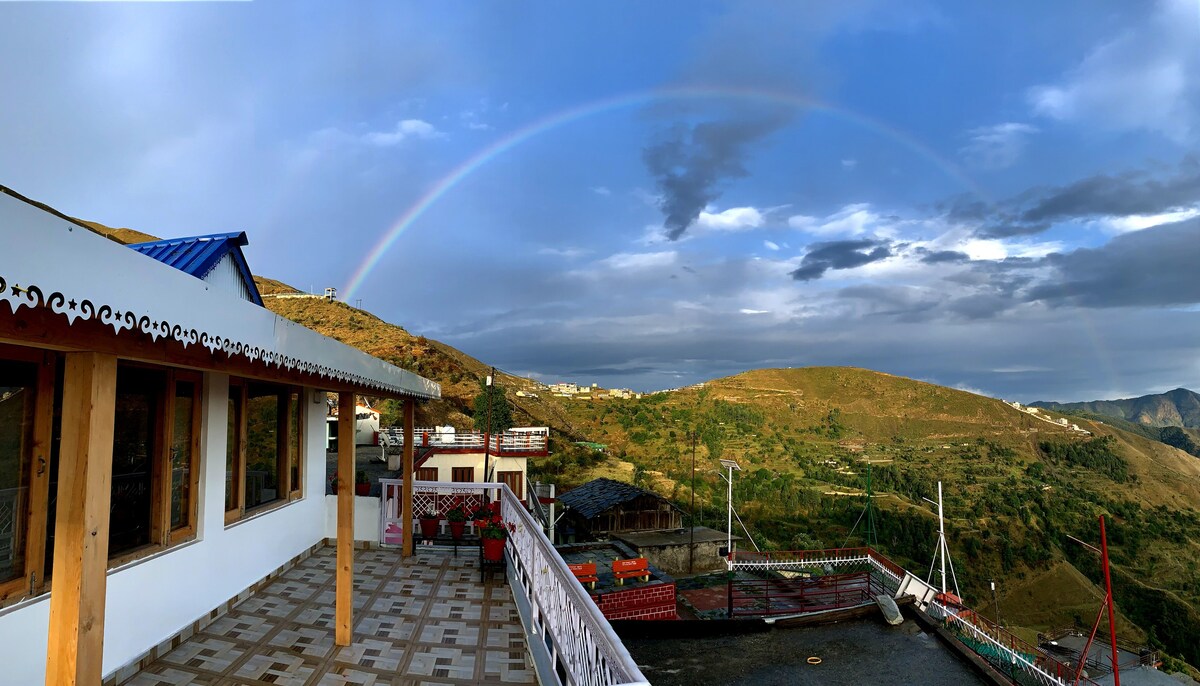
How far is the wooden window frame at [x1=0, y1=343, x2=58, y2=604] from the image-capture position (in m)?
3.77

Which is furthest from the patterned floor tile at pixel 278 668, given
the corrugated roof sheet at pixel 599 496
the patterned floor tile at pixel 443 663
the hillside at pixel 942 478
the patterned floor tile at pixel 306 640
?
the hillside at pixel 942 478

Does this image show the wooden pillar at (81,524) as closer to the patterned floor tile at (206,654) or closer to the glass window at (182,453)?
the patterned floor tile at (206,654)

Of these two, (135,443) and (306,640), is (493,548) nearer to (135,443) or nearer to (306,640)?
(306,640)

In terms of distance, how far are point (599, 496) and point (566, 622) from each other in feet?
86.8

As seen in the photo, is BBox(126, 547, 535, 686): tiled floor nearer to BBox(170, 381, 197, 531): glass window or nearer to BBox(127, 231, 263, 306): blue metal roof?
BBox(170, 381, 197, 531): glass window

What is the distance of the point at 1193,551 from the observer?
2422 inches

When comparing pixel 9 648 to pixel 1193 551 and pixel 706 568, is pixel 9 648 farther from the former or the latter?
pixel 1193 551

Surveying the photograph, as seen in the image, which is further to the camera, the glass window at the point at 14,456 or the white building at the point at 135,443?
the glass window at the point at 14,456

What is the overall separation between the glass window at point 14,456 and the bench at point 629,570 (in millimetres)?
12388

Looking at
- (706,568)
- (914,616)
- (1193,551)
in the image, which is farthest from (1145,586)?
(914,616)

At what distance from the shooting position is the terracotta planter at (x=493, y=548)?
287 inches

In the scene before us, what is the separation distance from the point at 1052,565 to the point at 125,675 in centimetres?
6889

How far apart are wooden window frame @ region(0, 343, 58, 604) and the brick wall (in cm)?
1119

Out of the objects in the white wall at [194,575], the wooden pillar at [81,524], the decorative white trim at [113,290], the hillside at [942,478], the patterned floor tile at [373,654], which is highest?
the decorative white trim at [113,290]
